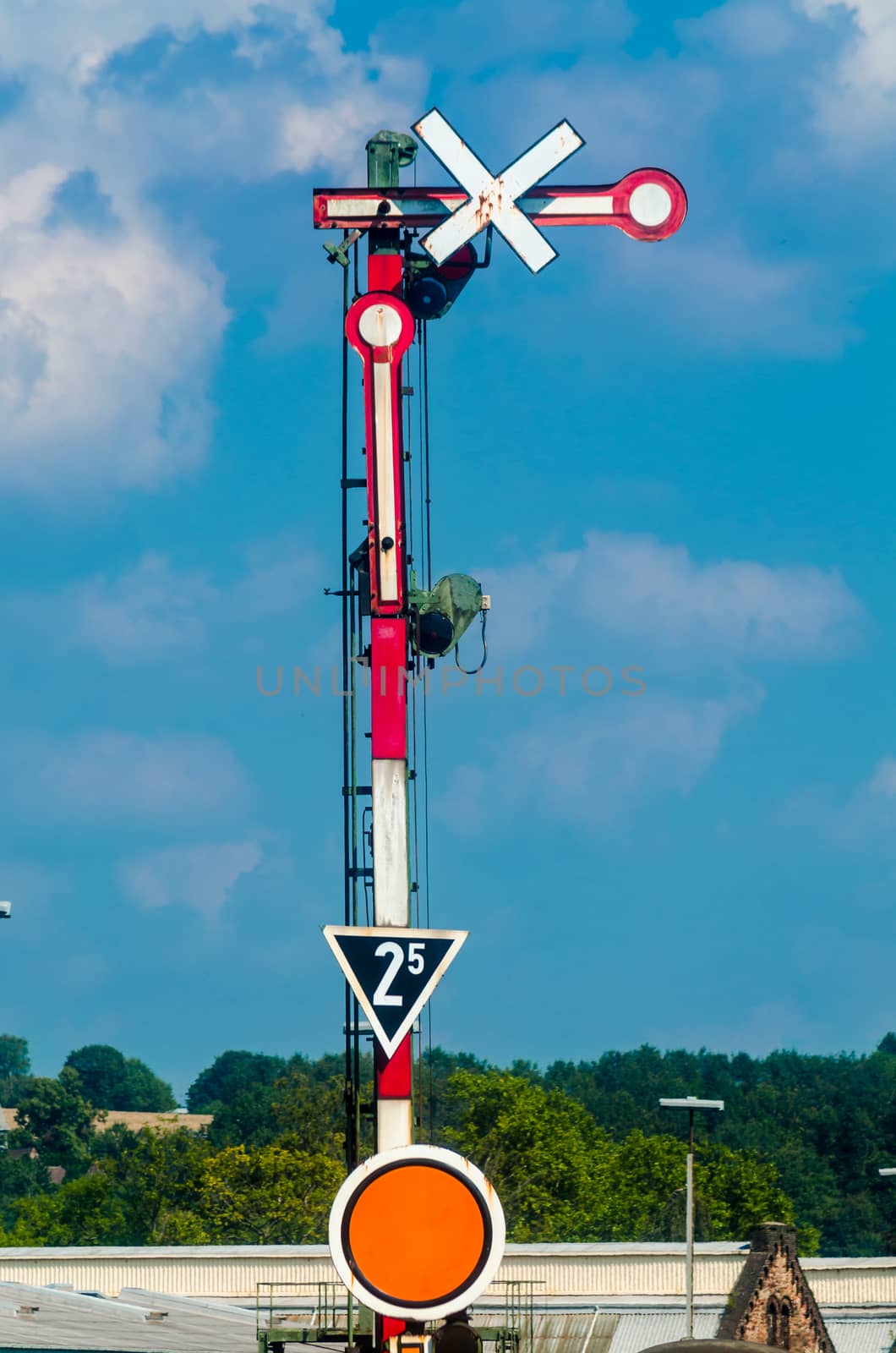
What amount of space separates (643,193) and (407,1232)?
557 inches

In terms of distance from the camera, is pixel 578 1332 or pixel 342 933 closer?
pixel 342 933

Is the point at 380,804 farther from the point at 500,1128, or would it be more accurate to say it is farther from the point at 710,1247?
the point at 500,1128

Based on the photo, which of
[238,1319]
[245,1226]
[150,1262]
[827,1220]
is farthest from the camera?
[827,1220]

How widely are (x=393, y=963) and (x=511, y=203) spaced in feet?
33.4

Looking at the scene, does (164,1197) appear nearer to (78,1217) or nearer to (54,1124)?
(78,1217)

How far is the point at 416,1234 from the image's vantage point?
51.3 feet

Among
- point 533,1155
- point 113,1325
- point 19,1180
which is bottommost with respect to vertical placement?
point 113,1325

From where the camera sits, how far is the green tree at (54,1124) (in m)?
190

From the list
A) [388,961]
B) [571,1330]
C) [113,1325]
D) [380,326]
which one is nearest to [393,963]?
[388,961]

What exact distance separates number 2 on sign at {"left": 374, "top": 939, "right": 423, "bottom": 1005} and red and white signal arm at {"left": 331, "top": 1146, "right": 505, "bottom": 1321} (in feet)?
12.2

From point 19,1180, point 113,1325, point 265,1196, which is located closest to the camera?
point 113,1325

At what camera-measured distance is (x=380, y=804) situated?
2317cm

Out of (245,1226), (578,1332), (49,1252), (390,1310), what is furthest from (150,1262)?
(390,1310)

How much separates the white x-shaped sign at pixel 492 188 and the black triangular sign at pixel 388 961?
30.0ft
